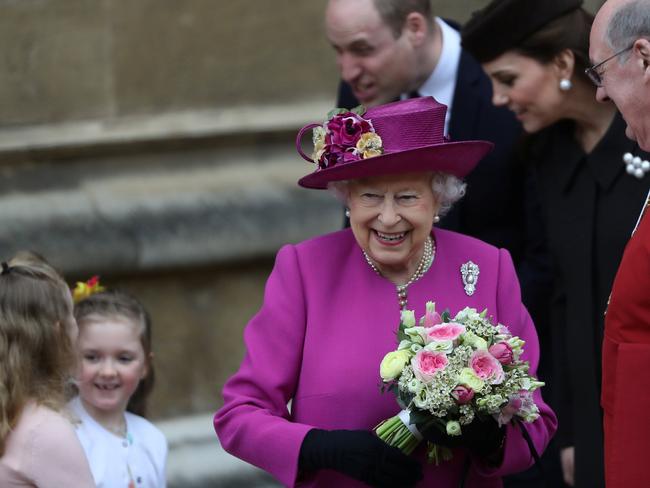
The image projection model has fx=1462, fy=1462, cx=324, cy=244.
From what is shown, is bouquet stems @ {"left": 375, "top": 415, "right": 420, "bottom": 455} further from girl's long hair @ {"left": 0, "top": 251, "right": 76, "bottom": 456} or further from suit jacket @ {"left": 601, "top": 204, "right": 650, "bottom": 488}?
girl's long hair @ {"left": 0, "top": 251, "right": 76, "bottom": 456}

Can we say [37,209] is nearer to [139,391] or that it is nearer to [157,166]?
[157,166]

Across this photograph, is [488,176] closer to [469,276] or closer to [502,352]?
[469,276]

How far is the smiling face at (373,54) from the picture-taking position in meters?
5.22

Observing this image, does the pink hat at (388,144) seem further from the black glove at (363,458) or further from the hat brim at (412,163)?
the black glove at (363,458)

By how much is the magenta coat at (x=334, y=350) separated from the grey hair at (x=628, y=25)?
2.22 feet

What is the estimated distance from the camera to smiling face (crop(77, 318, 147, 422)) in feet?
15.4

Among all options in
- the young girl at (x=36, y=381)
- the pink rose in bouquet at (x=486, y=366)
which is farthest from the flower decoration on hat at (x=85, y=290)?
the pink rose in bouquet at (x=486, y=366)

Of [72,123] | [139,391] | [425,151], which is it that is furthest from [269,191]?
[425,151]

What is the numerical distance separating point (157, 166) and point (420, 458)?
2672 mm

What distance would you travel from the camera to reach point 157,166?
6.10 metres

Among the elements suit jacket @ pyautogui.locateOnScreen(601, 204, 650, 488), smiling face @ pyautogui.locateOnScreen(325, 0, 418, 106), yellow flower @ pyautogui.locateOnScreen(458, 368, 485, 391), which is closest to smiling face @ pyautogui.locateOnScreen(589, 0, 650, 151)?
suit jacket @ pyautogui.locateOnScreen(601, 204, 650, 488)

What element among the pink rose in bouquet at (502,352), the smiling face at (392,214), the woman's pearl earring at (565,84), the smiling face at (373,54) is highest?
the smiling face at (373,54)

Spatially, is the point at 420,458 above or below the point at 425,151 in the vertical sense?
below

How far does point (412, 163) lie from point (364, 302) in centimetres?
39
